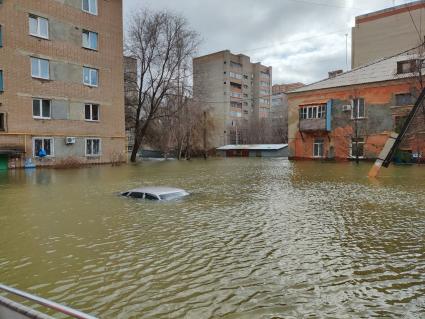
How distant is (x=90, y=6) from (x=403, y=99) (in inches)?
1156

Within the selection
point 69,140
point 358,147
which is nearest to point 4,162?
point 69,140

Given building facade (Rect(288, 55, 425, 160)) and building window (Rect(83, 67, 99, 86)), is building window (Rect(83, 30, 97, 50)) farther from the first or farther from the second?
building facade (Rect(288, 55, 425, 160))

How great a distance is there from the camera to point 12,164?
25.1 metres

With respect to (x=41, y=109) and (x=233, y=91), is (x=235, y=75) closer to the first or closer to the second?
(x=233, y=91)

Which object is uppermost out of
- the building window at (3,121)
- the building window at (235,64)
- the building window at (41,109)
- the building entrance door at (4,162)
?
the building window at (235,64)

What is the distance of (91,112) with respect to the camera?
30875 millimetres

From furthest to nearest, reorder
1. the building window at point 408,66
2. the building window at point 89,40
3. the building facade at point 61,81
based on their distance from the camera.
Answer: the building window at point 408,66 < the building window at point 89,40 < the building facade at point 61,81

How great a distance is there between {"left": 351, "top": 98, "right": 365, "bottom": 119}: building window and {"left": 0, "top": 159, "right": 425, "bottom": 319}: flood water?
27235 mm

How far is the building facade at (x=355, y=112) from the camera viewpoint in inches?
1326

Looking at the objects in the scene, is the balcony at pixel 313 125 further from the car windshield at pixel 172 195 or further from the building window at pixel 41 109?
the car windshield at pixel 172 195

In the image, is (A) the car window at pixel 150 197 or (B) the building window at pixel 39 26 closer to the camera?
(A) the car window at pixel 150 197

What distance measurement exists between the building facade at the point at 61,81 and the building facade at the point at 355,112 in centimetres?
2007

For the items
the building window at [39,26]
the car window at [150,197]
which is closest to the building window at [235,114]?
the building window at [39,26]

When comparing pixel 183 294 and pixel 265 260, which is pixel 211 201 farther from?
pixel 183 294
